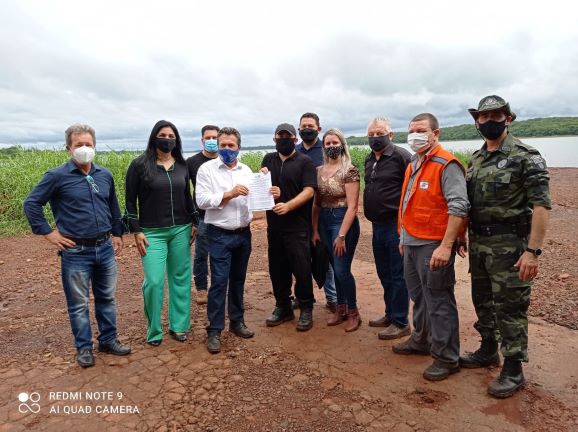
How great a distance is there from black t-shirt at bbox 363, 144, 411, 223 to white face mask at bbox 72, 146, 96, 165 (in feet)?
7.36

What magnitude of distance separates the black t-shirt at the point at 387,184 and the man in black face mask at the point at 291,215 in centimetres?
53

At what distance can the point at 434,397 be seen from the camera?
9.15 ft

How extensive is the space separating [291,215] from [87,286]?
172cm

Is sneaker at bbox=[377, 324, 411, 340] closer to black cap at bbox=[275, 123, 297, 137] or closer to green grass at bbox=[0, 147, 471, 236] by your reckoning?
black cap at bbox=[275, 123, 297, 137]

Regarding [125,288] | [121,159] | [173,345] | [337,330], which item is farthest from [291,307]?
[121,159]

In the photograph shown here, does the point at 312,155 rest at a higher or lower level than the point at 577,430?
higher

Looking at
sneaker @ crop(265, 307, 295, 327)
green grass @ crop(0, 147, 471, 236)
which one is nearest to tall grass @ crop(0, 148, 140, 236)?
green grass @ crop(0, 147, 471, 236)

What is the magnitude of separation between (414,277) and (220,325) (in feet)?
5.41

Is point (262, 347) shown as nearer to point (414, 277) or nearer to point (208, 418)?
point (208, 418)

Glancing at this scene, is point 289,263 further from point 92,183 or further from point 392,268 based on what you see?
point 92,183

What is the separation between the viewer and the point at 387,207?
3.51m

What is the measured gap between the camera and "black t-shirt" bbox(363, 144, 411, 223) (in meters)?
3.50

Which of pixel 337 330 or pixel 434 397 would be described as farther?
pixel 337 330

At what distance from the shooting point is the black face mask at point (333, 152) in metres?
3.72
